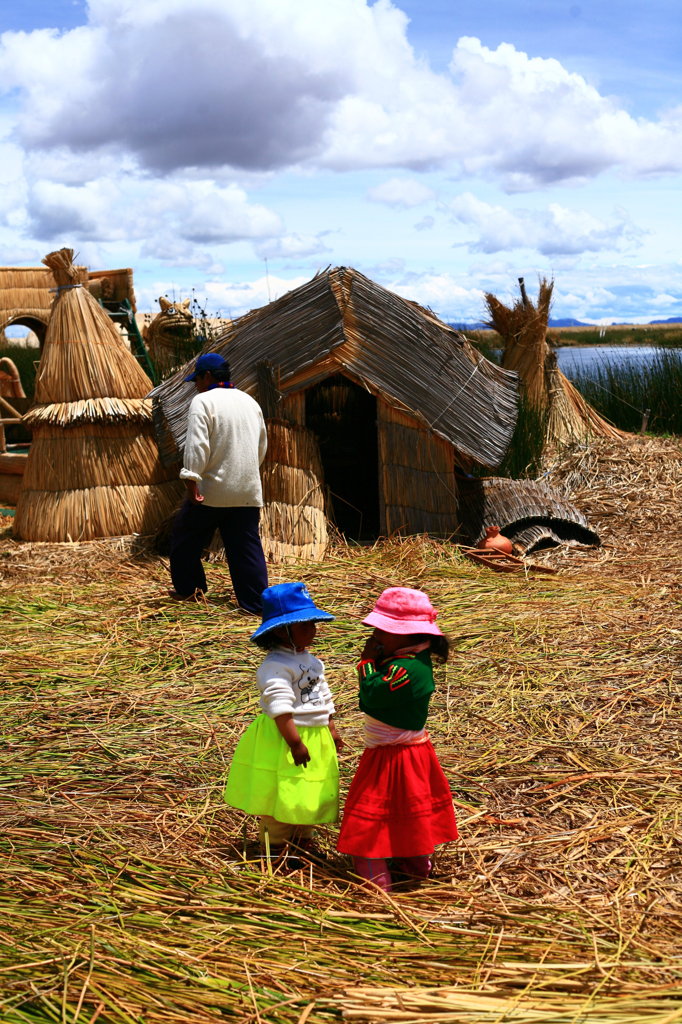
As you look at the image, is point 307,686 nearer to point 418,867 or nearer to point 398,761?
point 398,761

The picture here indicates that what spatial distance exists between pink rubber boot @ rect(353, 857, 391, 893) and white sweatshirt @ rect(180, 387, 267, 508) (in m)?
3.37

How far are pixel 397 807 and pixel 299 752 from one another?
1.06 ft

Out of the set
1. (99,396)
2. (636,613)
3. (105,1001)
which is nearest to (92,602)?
(99,396)

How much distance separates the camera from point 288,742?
2.97 meters

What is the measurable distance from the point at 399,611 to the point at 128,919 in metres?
1.11

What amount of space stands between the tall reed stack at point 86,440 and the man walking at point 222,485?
225 centimetres

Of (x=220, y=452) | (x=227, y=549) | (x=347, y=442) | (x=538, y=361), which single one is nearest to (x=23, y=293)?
(x=347, y=442)

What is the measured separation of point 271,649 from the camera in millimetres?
3137

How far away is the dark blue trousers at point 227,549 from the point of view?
19.8 ft

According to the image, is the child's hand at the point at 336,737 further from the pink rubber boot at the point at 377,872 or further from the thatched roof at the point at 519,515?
the thatched roof at the point at 519,515

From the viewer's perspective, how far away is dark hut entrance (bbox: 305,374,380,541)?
9227 mm

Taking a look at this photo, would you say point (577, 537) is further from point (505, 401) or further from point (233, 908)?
point (233, 908)

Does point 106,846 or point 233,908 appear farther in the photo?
point 106,846

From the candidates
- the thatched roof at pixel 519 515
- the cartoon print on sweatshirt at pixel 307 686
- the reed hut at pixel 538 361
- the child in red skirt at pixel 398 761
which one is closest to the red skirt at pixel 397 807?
the child in red skirt at pixel 398 761
